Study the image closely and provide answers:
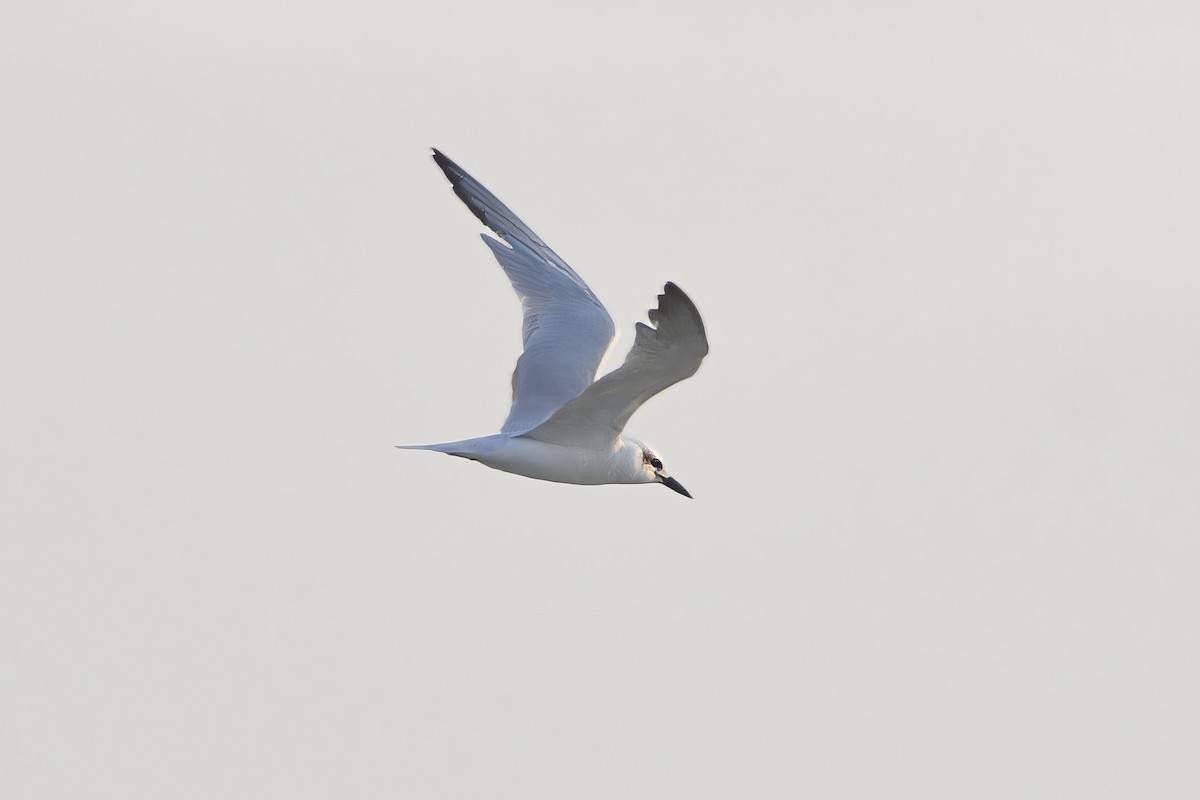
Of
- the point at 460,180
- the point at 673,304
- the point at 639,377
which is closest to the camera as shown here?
the point at 673,304

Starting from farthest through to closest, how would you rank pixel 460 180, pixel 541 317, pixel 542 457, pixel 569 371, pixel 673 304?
pixel 460 180 < pixel 541 317 < pixel 569 371 < pixel 542 457 < pixel 673 304

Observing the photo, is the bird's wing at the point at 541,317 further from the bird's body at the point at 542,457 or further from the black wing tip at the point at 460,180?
the bird's body at the point at 542,457

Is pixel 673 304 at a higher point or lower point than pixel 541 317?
lower

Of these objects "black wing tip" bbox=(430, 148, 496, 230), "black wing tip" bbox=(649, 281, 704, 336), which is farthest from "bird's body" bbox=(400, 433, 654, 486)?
"black wing tip" bbox=(430, 148, 496, 230)

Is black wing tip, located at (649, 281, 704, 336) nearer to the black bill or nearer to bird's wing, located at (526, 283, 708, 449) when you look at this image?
bird's wing, located at (526, 283, 708, 449)

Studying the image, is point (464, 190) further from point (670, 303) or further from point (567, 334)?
point (670, 303)

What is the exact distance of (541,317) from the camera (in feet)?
59.4

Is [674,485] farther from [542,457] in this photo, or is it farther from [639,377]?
[639,377]

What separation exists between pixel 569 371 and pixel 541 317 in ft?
3.74

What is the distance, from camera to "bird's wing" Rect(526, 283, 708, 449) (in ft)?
45.8

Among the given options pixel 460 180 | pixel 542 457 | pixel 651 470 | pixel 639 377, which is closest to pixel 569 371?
pixel 651 470

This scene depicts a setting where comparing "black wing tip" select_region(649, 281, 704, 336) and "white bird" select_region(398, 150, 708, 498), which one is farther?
"white bird" select_region(398, 150, 708, 498)

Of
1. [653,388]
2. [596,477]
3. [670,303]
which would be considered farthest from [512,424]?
[670,303]

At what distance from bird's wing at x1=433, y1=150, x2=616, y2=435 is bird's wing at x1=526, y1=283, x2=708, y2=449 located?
43cm
